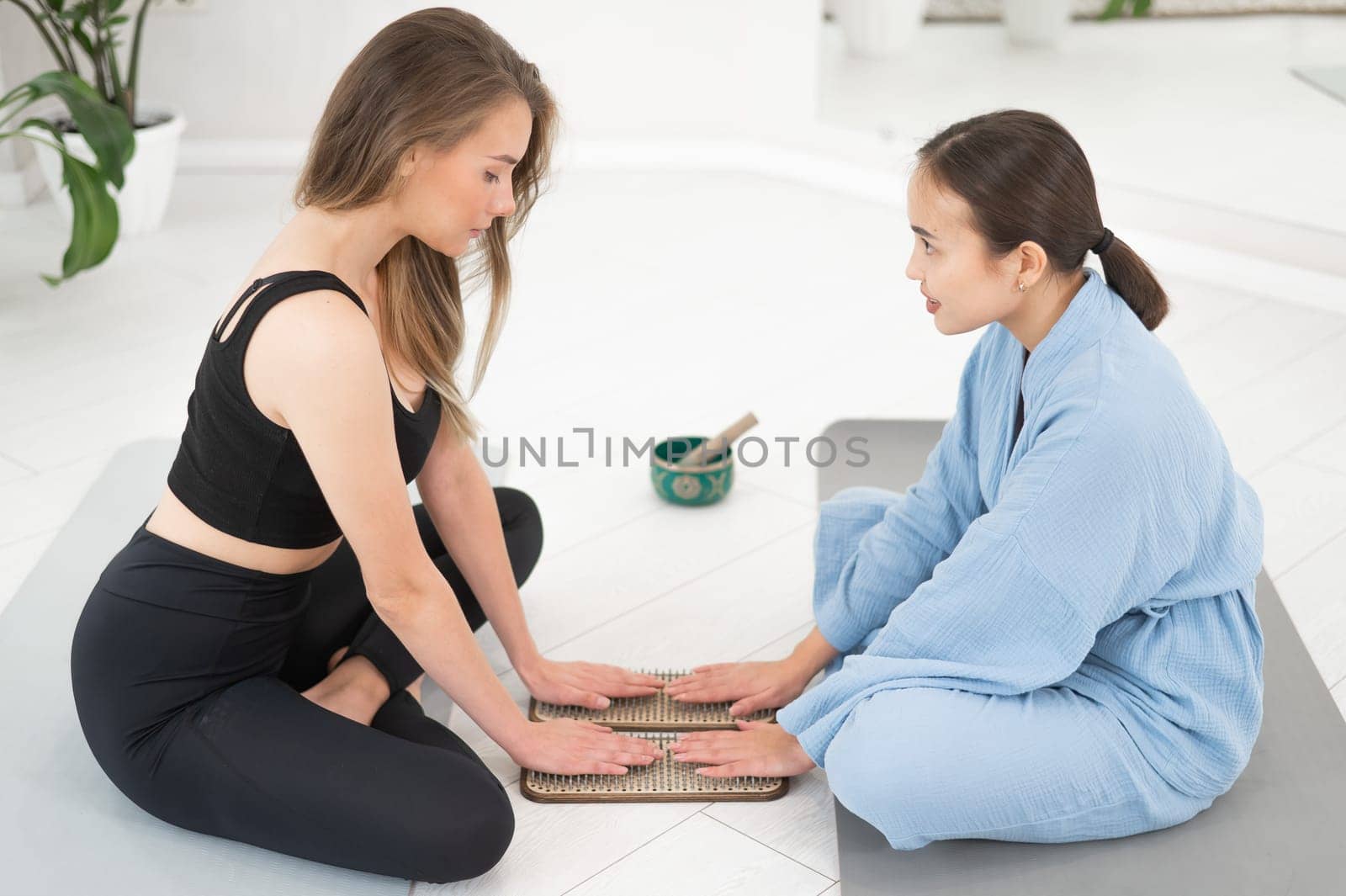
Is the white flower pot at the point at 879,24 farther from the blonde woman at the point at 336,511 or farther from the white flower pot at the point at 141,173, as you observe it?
the blonde woman at the point at 336,511

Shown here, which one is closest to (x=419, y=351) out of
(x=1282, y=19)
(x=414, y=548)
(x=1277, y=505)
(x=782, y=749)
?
(x=414, y=548)

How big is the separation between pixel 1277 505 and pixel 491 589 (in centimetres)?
127

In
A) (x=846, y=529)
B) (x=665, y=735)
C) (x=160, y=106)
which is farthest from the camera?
(x=160, y=106)

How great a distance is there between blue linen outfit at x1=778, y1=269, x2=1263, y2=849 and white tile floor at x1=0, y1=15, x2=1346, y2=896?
7.1 inches

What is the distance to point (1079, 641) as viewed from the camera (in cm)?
139

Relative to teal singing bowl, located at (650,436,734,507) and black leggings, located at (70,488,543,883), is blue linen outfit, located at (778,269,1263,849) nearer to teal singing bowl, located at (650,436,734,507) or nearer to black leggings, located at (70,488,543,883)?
black leggings, located at (70,488,543,883)

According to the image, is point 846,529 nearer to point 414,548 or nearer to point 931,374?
point 414,548

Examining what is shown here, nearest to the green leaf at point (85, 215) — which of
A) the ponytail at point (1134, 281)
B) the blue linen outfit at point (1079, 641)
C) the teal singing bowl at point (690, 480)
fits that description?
the teal singing bowl at point (690, 480)

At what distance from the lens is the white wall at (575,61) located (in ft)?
12.5

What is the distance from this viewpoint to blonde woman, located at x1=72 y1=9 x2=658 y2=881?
1317 millimetres

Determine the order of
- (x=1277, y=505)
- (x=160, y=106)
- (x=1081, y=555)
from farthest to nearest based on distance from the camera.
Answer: (x=160, y=106), (x=1277, y=505), (x=1081, y=555)

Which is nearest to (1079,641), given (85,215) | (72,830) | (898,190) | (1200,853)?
(1200,853)

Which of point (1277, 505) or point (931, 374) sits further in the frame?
point (931, 374)

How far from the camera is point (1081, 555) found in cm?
136
